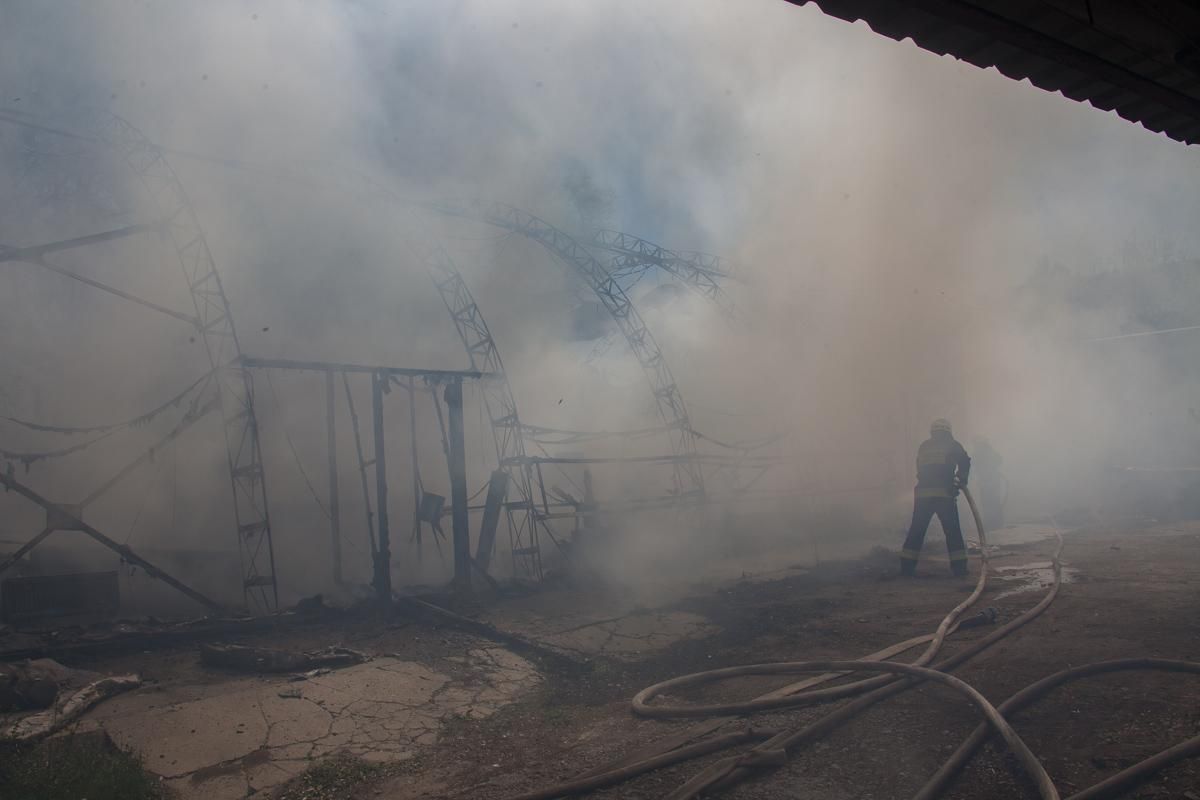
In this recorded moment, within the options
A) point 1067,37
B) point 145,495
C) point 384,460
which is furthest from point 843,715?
point 145,495

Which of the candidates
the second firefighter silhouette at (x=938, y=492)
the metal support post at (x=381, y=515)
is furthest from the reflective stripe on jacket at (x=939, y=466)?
the metal support post at (x=381, y=515)

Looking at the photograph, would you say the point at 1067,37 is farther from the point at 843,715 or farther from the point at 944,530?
the point at 944,530

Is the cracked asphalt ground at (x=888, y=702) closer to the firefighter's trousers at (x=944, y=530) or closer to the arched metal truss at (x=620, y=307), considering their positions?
the firefighter's trousers at (x=944, y=530)

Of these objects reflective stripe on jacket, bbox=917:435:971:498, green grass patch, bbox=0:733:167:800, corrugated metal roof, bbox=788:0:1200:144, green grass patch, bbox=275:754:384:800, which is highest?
corrugated metal roof, bbox=788:0:1200:144

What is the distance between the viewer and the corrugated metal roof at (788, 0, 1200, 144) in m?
2.56

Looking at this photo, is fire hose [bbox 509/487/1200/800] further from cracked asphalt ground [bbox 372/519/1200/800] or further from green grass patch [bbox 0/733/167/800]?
green grass patch [bbox 0/733/167/800]

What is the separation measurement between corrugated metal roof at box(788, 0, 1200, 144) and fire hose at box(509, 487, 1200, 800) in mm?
2823

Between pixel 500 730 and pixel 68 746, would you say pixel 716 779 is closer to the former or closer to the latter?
pixel 500 730

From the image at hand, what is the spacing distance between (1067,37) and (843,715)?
331cm

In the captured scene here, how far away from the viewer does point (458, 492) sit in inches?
373

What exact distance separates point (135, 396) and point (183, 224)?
4.33 meters

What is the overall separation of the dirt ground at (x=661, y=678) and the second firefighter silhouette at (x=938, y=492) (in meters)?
0.39

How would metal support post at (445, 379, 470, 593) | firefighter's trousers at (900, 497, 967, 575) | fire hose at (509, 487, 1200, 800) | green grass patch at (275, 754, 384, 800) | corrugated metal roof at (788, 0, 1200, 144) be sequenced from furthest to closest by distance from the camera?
metal support post at (445, 379, 470, 593)
firefighter's trousers at (900, 497, 967, 575)
green grass patch at (275, 754, 384, 800)
fire hose at (509, 487, 1200, 800)
corrugated metal roof at (788, 0, 1200, 144)

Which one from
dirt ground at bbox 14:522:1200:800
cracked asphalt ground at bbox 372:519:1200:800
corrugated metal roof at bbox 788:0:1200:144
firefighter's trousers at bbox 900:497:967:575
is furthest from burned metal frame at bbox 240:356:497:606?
corrugated metal roof at bbox 788:0:1200:144
